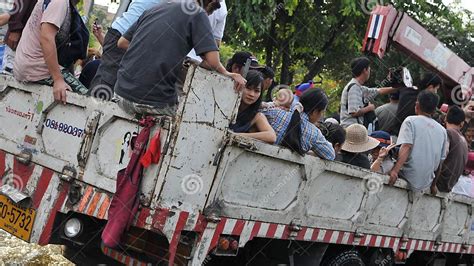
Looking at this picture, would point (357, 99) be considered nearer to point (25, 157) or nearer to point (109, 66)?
point (109, 66)

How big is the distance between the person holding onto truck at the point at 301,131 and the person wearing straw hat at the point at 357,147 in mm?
540

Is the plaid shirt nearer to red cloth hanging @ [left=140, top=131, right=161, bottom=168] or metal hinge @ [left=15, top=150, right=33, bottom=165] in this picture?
red cloth hanging @ [left=140, top=131, right=161, bottom=168]

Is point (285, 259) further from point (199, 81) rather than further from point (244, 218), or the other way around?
point (199, 81)

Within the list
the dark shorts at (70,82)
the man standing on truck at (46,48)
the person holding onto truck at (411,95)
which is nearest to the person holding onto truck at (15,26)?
the man standing on truck at (46,48)

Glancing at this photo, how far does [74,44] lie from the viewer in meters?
4.40

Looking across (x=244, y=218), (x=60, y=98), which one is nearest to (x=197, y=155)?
(x=244, y=218)

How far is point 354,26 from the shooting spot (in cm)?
1359

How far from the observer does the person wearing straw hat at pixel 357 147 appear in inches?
192

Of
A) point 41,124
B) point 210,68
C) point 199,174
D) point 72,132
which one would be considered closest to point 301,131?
point 210,68

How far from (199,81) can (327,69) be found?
13066 mm

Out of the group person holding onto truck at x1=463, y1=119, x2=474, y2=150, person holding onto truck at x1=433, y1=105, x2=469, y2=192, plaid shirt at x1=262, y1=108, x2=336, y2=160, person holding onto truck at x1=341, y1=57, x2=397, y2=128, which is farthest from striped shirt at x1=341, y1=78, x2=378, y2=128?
plaid shirt at x1=262, y1=108, x2=336, y2=160

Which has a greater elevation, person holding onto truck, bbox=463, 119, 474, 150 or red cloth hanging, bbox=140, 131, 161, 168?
person holding onto truck, bbox=463, 119, 474, 150

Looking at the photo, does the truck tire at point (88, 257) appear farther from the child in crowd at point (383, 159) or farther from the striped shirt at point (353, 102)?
the striped shirt at point (353, 102)

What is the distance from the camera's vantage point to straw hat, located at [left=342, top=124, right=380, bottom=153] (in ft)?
16.1
